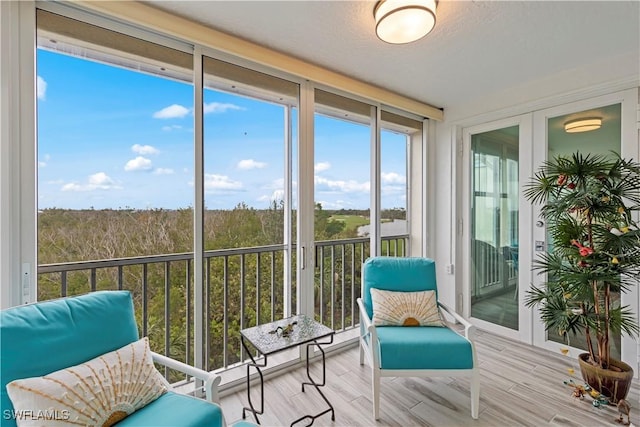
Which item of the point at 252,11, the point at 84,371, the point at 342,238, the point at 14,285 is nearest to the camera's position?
the point at 84,371

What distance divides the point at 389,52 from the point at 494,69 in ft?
3.16

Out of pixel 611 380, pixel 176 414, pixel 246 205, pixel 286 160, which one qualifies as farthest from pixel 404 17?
pixel 611 380

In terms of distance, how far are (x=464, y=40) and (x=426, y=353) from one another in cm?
207

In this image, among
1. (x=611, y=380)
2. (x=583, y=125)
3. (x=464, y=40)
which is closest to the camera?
(x=611, y=380)

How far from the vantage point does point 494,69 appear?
2.41 m

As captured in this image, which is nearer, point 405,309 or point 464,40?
point 464,40

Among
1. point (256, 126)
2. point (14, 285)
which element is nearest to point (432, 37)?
point (256, 126)

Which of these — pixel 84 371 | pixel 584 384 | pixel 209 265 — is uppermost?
pixel 209 265

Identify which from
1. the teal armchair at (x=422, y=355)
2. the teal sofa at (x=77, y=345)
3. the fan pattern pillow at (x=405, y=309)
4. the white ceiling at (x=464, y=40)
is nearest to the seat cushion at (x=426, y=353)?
the teal armchair at (x=422, y=355)

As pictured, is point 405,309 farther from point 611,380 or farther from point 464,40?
point 464,40

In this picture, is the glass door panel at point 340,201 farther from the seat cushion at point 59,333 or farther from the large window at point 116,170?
the seat cushion at point 59,333

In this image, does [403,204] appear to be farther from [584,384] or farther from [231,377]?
[231,377]

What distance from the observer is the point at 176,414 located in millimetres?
1154

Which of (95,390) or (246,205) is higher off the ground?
(246,205)
